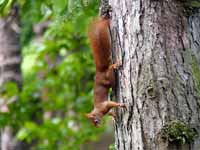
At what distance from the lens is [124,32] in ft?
7.41

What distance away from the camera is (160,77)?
212 centimetres

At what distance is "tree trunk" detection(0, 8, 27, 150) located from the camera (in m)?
5.56

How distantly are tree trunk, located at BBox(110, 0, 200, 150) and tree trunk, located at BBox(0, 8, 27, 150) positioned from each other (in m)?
3.43

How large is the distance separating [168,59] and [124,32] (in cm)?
26

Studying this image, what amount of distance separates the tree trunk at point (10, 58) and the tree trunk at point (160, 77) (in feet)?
11.2

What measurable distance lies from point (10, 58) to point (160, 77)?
3.68 m

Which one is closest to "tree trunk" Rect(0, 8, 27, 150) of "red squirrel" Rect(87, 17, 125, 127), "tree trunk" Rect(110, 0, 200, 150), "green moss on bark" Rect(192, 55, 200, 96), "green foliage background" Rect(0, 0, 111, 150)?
"green foliage background" Rect(0, 0, 111, 150)

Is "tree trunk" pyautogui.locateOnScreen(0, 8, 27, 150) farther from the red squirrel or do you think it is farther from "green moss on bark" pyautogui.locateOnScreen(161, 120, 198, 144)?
"green moss on bark" pyautogui.locateOnScreen(161, 120, 198, 144)

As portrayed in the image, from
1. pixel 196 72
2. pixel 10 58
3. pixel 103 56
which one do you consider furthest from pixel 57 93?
pixel 196 72

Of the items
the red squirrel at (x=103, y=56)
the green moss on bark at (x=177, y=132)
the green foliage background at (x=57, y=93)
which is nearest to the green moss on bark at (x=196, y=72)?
the green moss on bark at (x=177, y=132)

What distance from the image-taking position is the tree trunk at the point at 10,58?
556 centimetres

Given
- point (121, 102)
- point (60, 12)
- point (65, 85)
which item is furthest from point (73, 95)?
point (121, 102)

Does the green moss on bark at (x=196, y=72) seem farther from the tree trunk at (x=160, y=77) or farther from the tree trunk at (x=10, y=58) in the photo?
the tree trunk at (x=10, y=58)

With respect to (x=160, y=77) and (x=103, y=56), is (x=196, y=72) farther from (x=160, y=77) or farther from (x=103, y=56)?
(x=103, y=56)
